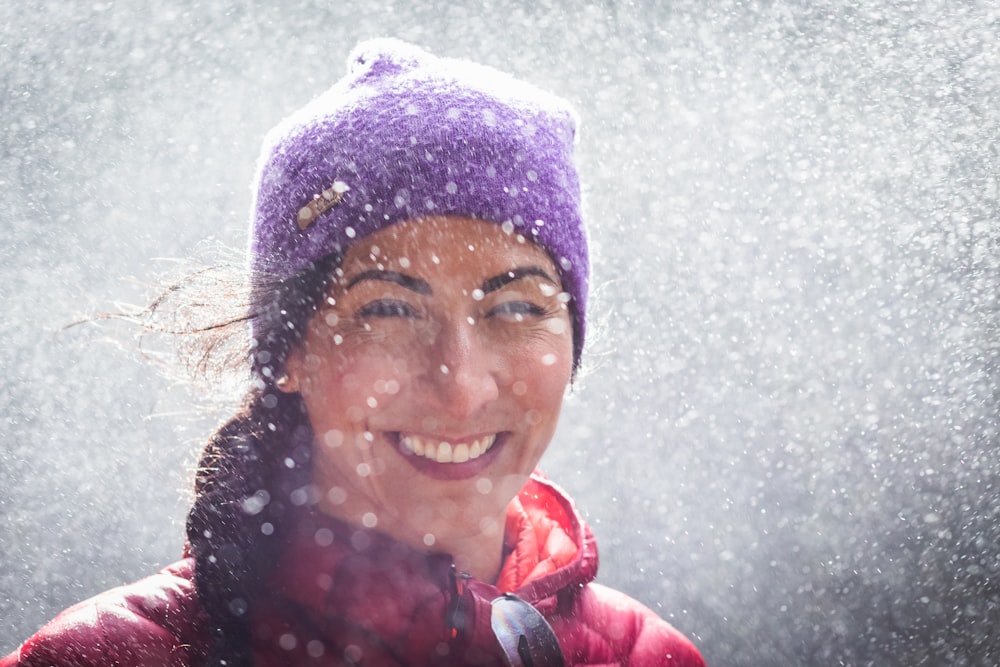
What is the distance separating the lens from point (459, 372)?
3.03 feet

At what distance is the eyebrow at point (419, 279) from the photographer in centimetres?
94

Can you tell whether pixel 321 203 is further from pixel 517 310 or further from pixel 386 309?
pixel 517 310

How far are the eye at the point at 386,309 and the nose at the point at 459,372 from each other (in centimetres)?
5

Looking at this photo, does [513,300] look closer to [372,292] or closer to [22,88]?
[372,292]

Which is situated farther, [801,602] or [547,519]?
[801,602]

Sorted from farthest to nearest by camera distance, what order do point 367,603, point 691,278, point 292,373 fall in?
point 691,278, point 292,373, point 367,603

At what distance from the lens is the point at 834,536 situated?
10.6ft

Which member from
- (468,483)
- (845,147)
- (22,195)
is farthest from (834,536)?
(22,195)

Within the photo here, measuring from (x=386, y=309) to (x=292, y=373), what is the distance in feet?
0.58

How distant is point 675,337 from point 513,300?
2.23m

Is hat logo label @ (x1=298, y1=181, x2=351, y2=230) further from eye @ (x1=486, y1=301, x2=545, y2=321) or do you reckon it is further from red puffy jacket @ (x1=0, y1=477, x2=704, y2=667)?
red puffy jacket @ (x1=0, y1=477, x2=704, y2=667)

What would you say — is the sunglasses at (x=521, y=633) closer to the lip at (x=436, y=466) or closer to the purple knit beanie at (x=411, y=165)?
the lip at (x=436, y=466)

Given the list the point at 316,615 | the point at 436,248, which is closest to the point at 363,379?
the point at 436,248

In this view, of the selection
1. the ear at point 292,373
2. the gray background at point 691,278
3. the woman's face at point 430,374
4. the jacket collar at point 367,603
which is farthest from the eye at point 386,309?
the gray background at point 691,278
